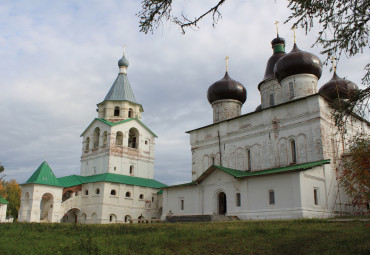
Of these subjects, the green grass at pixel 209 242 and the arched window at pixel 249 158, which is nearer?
the green grass at pixel 209 242

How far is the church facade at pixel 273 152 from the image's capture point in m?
16.6

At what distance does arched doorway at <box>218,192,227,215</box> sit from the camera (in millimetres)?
19844

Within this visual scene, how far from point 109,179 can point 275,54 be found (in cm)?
1595

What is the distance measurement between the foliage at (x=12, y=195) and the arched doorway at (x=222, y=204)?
97.8 feet

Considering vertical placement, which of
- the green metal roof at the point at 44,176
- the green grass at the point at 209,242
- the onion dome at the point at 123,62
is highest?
the onion dome at the point at 123,62

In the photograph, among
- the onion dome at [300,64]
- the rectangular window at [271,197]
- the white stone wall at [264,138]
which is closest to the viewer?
the rectangular window at [271,197]

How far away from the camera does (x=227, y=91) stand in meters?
25.0

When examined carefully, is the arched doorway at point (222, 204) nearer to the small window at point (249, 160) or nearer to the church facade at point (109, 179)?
the small window at point (249, 160)

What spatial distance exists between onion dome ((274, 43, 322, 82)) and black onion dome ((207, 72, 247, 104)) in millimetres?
4375

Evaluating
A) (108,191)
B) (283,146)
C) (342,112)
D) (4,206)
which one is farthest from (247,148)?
(4,206)

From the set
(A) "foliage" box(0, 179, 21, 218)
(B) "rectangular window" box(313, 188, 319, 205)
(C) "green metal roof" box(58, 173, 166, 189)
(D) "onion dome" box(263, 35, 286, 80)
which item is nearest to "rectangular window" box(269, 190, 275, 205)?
(B) "rectangular window" box(313, 188, 319, 205)

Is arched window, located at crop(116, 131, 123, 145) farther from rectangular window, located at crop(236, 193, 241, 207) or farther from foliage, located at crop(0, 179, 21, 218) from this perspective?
foliage, located at crop(0, 179, 21, 218)

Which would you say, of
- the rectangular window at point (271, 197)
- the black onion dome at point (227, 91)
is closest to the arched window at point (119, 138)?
the black onion dome at point (227, 91)

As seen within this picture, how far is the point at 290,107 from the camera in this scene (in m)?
19.6
